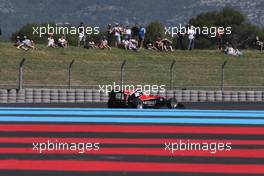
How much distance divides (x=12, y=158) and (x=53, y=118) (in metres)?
4.32

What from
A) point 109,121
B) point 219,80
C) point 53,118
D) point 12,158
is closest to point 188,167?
point 12,158

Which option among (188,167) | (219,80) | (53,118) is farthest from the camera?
(219,80)

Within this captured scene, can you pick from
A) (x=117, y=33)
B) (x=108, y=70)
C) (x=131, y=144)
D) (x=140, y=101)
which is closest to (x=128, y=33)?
(x=117, y=33)

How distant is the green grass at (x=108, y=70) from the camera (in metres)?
25.3

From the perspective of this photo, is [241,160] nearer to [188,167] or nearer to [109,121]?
[188,167]

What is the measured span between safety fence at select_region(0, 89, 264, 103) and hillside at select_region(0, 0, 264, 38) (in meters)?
81.1

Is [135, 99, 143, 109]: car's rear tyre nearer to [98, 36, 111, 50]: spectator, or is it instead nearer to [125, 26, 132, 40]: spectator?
[125, 26, 132, 40]: spectator

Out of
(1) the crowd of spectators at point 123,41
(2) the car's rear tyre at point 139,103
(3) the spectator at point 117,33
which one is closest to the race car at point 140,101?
(2) the car's rear tyre at point 139,103

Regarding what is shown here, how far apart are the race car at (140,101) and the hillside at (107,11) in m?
86.8

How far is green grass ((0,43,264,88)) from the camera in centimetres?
2528

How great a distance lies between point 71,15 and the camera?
114 meters

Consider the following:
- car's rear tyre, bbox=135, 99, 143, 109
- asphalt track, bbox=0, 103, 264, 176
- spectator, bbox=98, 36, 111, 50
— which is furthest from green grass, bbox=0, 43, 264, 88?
asphalt track, bbox=0, 103, 264, 176

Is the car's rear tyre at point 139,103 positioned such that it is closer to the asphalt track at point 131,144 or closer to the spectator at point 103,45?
the asphalt track at point 131,144

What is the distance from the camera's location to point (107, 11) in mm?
115812
